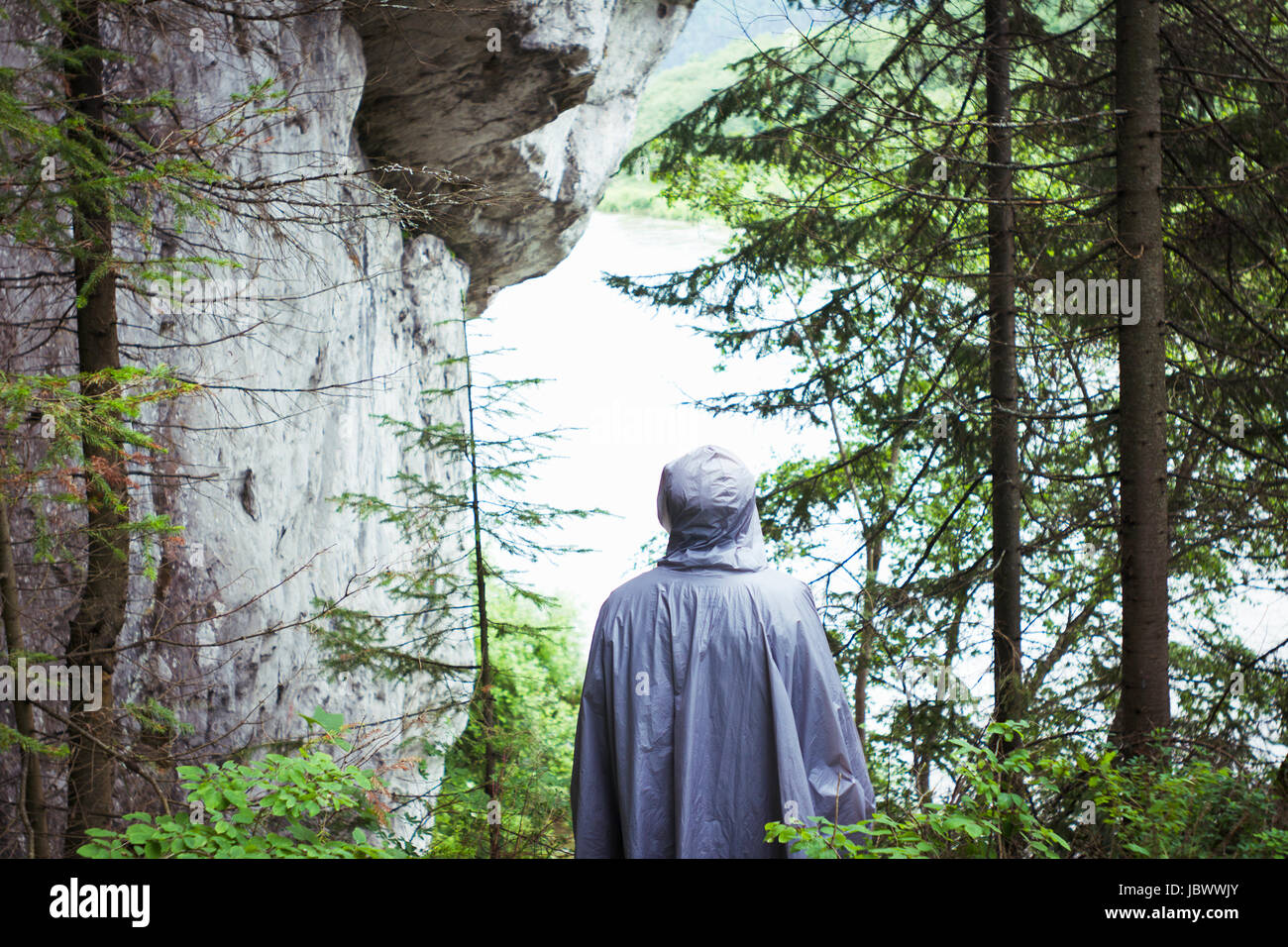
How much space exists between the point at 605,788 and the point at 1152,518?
310cm

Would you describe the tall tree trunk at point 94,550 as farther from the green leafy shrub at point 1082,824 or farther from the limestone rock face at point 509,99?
the green leafy shrub at point 1082,824

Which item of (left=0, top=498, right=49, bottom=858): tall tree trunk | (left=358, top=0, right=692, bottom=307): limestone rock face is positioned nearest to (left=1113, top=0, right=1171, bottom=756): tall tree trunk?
(left=358, top=0, right=692, bottom=307): limestone rock face

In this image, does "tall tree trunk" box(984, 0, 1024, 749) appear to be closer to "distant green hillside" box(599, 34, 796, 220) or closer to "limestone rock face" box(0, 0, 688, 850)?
"limestone rock face" box(0, 0, 688, 850)

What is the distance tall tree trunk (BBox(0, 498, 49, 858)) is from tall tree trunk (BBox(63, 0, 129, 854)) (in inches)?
9.1

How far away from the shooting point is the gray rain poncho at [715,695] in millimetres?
2801

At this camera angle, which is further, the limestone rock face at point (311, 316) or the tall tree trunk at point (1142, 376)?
the limestone rock face at point (311, 316)

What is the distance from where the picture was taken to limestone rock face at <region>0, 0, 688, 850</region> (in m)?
4.96

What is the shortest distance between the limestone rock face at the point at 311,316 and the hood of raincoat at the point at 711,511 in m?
1.85

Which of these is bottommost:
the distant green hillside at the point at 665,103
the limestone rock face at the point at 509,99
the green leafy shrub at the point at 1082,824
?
the green leafy shrub at the point at 1082,824

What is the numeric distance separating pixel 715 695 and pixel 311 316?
258 inches

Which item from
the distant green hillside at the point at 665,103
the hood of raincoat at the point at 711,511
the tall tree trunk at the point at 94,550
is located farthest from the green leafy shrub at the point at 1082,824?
the distant green hillside at the point at 665,103

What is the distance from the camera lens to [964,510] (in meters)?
12.4

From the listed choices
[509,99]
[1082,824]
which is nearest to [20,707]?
[1082,824]
